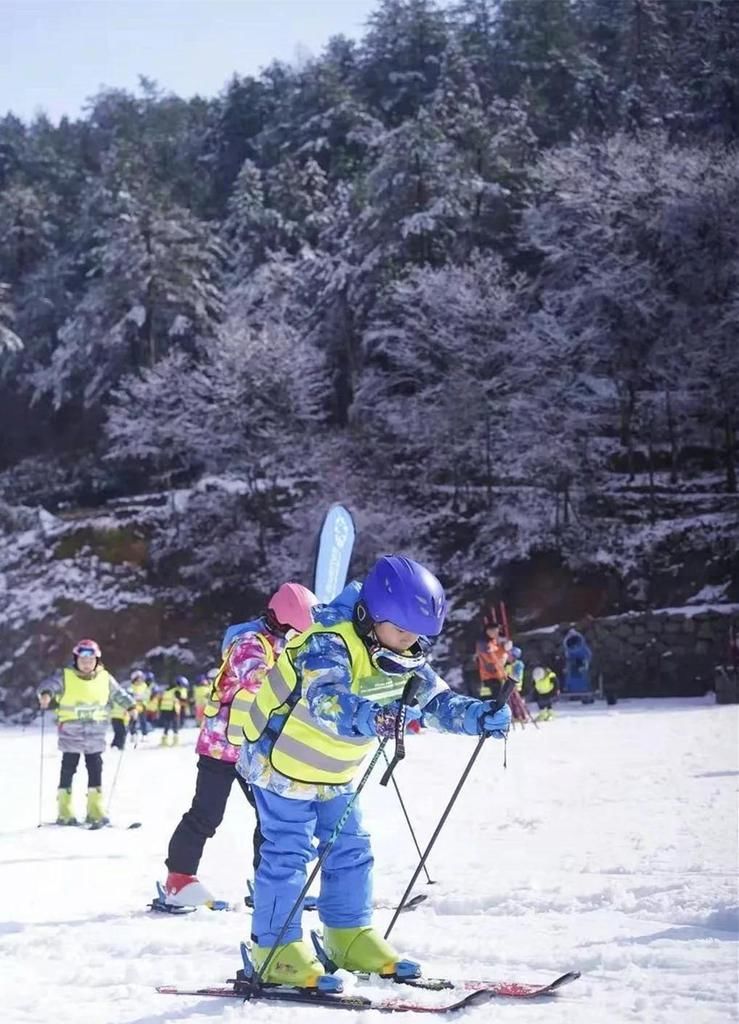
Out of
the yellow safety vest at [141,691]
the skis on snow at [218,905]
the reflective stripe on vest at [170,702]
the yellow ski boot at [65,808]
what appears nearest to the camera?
the skis on snow at [218,905]

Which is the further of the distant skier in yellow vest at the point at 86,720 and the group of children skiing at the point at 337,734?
the distant skier in yellow vest at the point at 86,720

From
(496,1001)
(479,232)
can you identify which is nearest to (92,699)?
(496,1001)

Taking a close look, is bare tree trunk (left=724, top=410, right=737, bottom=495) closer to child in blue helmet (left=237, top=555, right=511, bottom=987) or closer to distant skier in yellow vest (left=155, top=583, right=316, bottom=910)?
distant skier in yellow vest (left=155, top=583, right=316, bottom=910)

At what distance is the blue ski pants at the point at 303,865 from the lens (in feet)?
13.7

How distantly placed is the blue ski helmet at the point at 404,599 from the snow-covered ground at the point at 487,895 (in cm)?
134

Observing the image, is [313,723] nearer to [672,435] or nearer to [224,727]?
[224,727]

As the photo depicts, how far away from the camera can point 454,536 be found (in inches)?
1278

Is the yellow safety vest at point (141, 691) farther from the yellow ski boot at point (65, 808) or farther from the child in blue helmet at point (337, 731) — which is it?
the child in blue helmet at point (337, 731)

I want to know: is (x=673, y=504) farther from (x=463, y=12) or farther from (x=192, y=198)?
(x=463, y=12)

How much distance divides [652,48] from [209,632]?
3266 centimetres

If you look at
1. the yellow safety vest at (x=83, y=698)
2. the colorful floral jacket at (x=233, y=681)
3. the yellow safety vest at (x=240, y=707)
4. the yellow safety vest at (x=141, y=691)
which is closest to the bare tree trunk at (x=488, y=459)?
the yellow safety vest at (x=141, y=691)

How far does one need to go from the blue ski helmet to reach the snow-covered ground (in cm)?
134

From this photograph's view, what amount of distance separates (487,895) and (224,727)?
1702 millimetres

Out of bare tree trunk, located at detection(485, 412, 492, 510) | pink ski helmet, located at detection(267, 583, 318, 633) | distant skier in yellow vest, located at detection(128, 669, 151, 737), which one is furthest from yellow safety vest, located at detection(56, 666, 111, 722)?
bare tree trunk, located at detection(485, 412, 492, 510)
